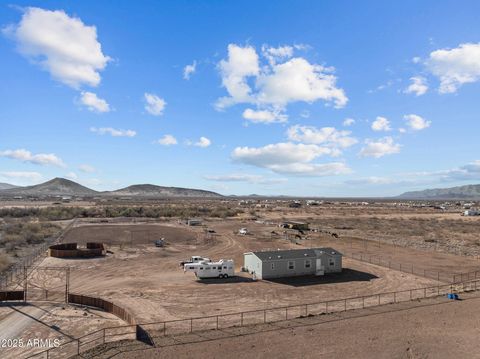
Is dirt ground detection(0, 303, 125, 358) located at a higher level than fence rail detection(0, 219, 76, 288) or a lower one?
lower

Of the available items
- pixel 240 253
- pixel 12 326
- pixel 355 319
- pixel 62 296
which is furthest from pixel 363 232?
pixel 12 326

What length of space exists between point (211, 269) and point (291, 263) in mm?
9264

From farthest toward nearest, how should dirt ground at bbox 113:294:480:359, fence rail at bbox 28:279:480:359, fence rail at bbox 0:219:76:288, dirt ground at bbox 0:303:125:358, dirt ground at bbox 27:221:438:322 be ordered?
fence rail at bbox 0:219:76:288 < dirt ground at bbox 27:221:438:322 < dirt ground at bbox 0:303:125:358 < fence rail at bbox 28:279:480:359 < dirt ground at bbox 113:294:480:359

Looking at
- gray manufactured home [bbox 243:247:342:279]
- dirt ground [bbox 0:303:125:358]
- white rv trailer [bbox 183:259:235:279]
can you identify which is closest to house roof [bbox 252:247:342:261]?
gray manufactured home [bbox 243:247:342:279]

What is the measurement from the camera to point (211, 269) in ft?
137

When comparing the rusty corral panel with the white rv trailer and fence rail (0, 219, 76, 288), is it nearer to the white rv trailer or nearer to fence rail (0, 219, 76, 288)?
fence rail (0, 219, 76, 288)

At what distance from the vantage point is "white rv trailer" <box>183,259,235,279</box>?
135ft

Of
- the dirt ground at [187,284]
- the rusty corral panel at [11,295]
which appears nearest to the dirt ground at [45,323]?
the rusty corral panel at [11,295]

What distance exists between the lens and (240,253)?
58625 mm

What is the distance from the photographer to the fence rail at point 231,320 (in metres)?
23.9

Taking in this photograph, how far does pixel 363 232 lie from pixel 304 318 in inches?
2411

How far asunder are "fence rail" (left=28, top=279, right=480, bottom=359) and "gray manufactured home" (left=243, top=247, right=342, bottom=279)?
9614 mm

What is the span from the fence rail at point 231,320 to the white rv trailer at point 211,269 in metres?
11.7

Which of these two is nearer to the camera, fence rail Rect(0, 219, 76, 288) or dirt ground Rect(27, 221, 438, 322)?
dirt ground Rect(27, 221, 438, 322)
